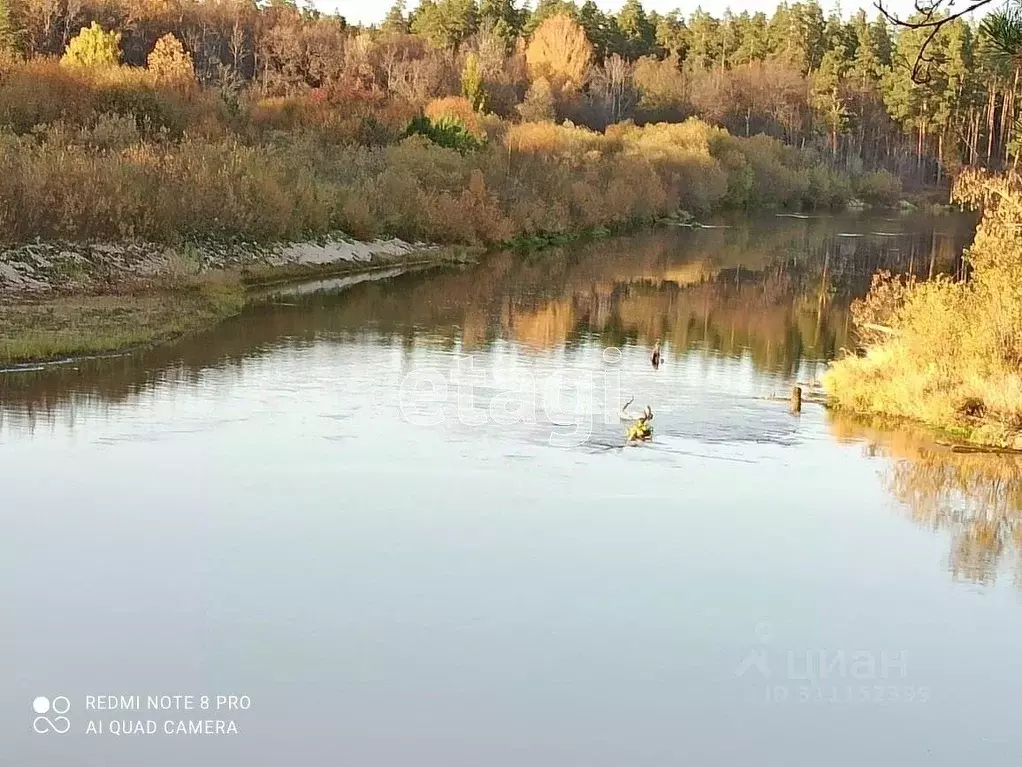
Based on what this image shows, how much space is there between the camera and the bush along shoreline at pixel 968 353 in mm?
22453

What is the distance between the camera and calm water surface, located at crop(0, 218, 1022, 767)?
11.4 m

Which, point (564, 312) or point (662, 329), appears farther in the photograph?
point (564, 312)

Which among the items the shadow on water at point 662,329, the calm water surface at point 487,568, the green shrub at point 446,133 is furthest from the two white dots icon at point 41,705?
the green shrub at point 446,133

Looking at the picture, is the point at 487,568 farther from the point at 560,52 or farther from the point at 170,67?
the point at 560,52

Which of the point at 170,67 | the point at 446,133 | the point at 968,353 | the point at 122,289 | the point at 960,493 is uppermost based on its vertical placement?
the point at 170,67

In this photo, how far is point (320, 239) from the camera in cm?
4525

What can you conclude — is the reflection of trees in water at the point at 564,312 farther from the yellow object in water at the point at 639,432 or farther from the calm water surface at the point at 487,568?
the yellow object in water at the point at 639,432

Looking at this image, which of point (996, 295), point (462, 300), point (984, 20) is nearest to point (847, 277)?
point (462, 300)

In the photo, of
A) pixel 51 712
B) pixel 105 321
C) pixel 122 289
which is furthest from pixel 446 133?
pixel 51 712

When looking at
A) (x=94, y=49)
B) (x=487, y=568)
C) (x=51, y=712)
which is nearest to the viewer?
(x=51, y=712)

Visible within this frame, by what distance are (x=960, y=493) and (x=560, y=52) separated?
335 feet

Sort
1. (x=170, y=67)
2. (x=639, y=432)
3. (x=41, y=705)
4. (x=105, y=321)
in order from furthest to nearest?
(x=170, y=67) < (x=105, y=321) < (x=639, y=432) < (x=41, y=705)

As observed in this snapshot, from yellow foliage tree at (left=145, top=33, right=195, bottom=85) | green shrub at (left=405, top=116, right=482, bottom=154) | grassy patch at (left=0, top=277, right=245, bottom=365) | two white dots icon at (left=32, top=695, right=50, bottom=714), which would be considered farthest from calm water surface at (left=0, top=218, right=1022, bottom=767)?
green shrub at (left=405, top=116, right=482, bottom=154)

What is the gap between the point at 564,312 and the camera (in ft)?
124
